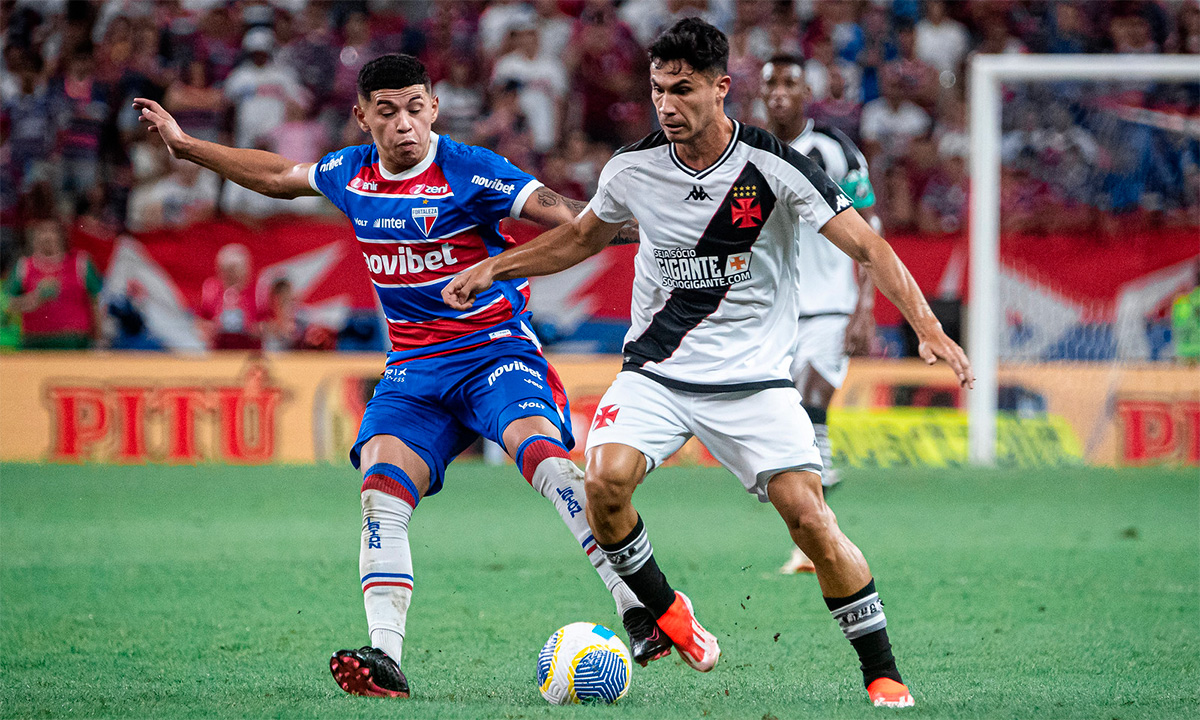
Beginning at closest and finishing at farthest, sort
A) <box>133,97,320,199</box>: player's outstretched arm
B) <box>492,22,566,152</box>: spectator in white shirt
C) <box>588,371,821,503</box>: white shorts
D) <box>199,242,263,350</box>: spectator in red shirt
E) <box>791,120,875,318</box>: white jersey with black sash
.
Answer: <box>588,371,821,503</box>: white shorts, <box>133,97,320,199</box>: player's outstretched arm, <box>791,120,875,318</box>: white jersey with black sash, <box>199,242,263,350</box>: spectator in red shirt, <box>492,22,566,152</box>: spectator in white shirt

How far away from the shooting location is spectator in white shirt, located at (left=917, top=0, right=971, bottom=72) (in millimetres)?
16234

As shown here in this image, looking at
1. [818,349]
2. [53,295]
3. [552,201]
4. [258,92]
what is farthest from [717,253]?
[258,92]

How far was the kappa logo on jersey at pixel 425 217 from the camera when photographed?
5.38m

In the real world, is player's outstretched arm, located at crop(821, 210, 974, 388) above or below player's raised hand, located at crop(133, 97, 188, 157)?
below

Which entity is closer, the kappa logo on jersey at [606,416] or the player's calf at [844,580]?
the player's calf at [844,580]

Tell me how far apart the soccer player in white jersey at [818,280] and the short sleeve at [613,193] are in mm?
2935

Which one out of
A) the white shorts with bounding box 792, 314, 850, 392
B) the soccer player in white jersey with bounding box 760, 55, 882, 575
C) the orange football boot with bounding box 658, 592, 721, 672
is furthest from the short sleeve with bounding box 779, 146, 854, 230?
the white shorts with bounding box 792, 314, 850, 392

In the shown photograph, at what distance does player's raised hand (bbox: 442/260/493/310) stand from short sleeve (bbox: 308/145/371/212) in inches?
31.0

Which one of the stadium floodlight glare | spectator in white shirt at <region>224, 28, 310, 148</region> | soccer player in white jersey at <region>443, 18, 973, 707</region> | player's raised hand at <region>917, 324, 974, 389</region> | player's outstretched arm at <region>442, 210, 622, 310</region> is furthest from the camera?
spectator in white shirt at <region>224, 28, 310, 148</region>

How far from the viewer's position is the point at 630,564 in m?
5.02

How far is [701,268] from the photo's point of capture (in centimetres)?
493

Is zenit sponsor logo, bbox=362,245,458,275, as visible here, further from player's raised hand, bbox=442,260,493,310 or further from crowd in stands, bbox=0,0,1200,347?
crowd in stands, bbox=0,0,1200,347

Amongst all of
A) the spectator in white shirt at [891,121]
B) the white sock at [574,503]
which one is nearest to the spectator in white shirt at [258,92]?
the spectator in white shirt at [891,121]

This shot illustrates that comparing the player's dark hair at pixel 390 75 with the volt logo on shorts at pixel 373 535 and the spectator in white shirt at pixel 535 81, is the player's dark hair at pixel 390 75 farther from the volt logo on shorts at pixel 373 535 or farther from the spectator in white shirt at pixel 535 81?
the spectator in white shirt at pixel 535 81
